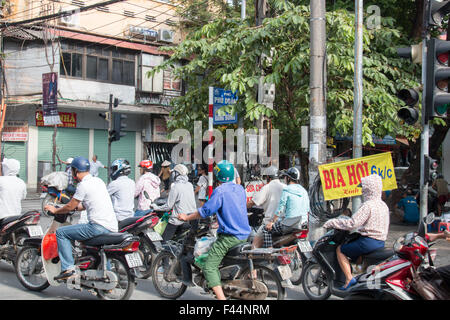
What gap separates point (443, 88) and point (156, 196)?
16.3 ft

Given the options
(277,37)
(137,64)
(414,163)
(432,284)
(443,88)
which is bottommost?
(432,284)

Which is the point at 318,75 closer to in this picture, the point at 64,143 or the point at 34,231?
the point at 34,231

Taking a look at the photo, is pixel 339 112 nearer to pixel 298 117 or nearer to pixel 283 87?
pixel 298 117

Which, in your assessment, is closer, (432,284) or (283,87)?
(432,284)

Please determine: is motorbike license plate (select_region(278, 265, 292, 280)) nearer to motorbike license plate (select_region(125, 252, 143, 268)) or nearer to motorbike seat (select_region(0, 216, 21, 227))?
motorbike license plate (select_region(125, 252, 143, 268))

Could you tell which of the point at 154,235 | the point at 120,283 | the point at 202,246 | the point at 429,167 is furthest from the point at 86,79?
the point at 429,167

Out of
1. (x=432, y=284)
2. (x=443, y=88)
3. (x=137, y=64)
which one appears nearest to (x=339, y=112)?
Result: (x=443, y=88)

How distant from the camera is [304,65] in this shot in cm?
984

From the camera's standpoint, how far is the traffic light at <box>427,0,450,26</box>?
595cm

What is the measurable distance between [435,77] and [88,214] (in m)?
4.30

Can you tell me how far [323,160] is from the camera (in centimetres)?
830

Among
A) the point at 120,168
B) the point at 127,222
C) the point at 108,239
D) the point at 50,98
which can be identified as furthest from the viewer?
the point at 50,98

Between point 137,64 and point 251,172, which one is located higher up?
point 137,64

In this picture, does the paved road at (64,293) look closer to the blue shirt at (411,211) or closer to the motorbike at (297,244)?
the motorbike at (297,244)
